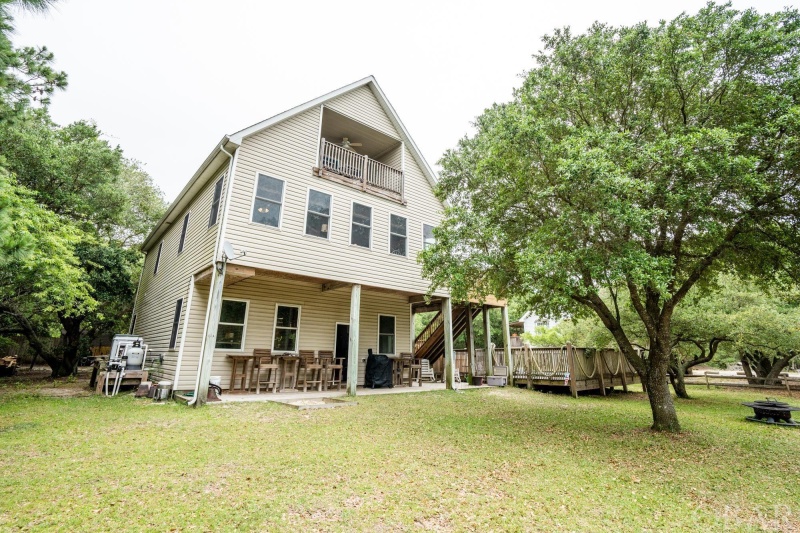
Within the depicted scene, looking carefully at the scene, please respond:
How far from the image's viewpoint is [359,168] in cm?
1164

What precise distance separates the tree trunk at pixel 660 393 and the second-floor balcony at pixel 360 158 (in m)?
8.10

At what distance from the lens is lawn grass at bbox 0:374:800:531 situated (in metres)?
2.87

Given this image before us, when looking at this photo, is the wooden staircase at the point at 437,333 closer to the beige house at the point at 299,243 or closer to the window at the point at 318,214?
the beige house at the point at 299,243

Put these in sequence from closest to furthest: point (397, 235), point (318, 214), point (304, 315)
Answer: point (318, 214) → point (304, 315) → point (397, 235)

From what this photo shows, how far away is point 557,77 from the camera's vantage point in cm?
664

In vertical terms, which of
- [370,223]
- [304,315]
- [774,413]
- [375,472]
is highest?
[370,223]

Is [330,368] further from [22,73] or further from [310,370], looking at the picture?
[22,73]

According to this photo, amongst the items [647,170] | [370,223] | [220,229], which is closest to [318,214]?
[370,223]

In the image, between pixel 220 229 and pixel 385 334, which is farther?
pixel 385 334

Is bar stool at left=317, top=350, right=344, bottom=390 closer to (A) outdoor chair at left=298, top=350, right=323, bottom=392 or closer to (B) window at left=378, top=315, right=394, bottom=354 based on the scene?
(A) outdoor chair at left=298, top=350, right=323, bottom=392

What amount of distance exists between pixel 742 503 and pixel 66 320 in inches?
774

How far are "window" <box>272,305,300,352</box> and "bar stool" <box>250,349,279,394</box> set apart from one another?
499mm

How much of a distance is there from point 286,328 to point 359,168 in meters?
5.64

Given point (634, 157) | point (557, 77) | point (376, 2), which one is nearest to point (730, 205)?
point (634, 157)
